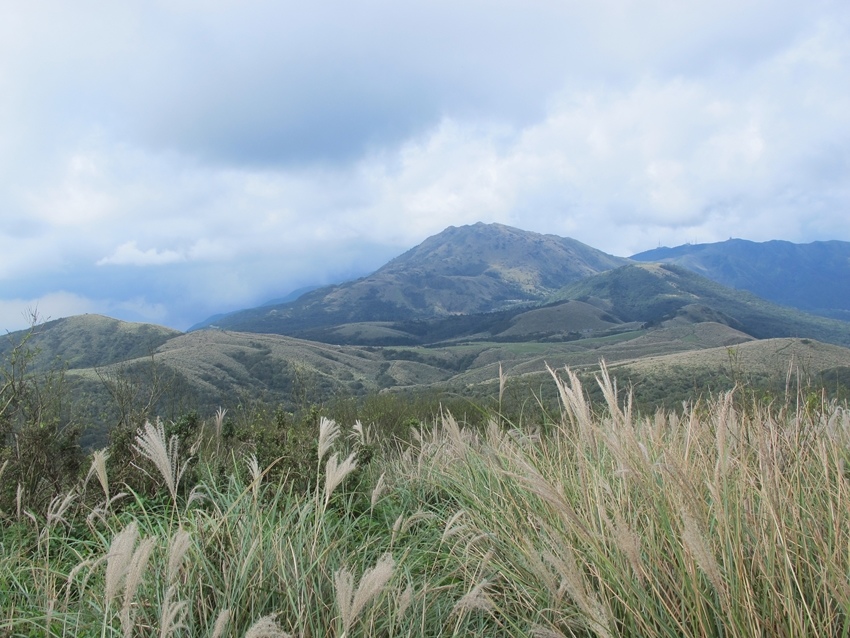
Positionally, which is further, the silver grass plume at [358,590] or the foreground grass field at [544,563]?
the foreground grass field at [544,563]

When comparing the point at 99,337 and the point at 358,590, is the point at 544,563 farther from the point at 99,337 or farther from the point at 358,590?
the point at 99,337

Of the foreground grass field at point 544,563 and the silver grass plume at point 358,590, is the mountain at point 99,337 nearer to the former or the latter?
the foreground grass field at point 544,563

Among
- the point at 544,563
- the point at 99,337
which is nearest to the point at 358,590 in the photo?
the point at 544,563

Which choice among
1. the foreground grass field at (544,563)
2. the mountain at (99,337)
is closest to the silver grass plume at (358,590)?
the foreground grass field at (544,563)

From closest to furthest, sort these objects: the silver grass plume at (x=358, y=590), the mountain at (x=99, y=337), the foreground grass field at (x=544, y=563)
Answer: the silver grass plume at (x=358, y=590) → the foreground grass field at (x=544, y=563) → the mountain at (x=99, y=337)

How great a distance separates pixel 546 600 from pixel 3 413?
5.53 metres

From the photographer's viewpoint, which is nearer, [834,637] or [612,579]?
[834,637]

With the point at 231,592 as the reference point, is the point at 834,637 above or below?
below

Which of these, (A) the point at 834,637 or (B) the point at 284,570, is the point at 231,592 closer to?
(B) the point at 284,570

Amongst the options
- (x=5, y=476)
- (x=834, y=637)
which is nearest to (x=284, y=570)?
(x=834, y=637)

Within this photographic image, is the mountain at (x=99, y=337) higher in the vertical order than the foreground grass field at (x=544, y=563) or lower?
higher

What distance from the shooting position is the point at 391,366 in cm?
9088

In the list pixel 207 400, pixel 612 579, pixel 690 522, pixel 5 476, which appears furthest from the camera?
pixel 207 400

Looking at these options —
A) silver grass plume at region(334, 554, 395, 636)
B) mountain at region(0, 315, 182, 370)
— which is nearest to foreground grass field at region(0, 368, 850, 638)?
silver grass plume at region(334, 554, 395, 636)
